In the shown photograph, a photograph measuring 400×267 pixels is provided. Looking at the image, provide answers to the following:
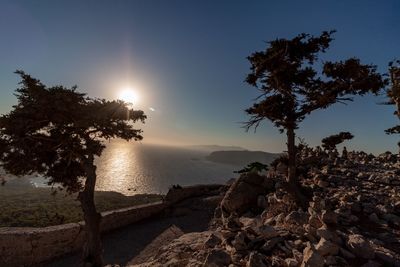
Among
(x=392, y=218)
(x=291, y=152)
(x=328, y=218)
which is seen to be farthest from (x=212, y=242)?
(x=291, y=152)

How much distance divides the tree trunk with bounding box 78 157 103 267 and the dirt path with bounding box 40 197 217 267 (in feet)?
8.98

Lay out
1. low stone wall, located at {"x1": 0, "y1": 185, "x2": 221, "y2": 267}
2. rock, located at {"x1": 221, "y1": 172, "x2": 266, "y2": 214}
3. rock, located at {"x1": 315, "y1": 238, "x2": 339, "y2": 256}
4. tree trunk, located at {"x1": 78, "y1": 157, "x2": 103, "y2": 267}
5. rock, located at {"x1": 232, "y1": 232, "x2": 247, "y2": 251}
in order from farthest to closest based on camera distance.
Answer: rock, located at {"x1": 221, "y1": 172, "x2": 266, "y2": 214}
low stone wall, located at {"x1": 0, "y1": 185, "x2": 221, "y2": 267}
tree trunk, located at {"x1": 78, "y1": 157, "x2": 103, "y2": 267}
rock, located at {"x1": 232, "y1": 232, "x2": 247, "y2": 251}
rock, located at {"x1": 315, "y1": 238, "x2": 339, "y2": 256}

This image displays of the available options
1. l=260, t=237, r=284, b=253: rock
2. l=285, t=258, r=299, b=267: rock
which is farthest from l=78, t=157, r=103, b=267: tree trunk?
l=285, t=258, r=299, b=267: rock

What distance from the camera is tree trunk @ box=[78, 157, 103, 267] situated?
409 inches

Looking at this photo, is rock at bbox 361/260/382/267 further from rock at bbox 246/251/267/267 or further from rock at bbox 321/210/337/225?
rock at bbox 246/251/267/267

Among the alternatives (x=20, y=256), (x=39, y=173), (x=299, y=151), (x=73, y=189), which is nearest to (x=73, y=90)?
(x=39, y=173)

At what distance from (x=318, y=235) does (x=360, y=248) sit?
0.88 m

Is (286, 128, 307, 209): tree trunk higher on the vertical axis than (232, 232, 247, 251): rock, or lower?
higher

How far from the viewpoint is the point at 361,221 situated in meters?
8.88

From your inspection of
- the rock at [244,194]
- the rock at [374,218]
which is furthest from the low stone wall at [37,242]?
the rock at [374,218]

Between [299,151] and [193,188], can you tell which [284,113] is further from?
[193,188]

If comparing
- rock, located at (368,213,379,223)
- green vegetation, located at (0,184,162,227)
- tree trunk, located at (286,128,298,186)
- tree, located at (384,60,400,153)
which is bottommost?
green vegetation, located at (0,184,162,227)

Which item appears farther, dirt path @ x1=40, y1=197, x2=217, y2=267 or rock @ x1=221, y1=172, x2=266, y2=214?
rock @ x1=221, y1=172, x2=266, y2=214

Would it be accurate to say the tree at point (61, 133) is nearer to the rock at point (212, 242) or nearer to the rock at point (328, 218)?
the rock at point (212, 242)
